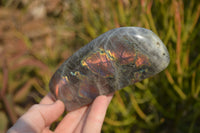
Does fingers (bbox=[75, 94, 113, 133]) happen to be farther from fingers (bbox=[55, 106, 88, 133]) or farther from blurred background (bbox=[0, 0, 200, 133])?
blurred background (bbox=[0, 0, 200, 133])

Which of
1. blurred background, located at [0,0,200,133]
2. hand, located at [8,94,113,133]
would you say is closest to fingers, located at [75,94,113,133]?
hand, located at [8,94,113,133]

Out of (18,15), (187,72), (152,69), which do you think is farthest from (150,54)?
(18,15)

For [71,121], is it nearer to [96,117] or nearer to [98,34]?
[96,117]

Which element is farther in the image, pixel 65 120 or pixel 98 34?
pixel 98 34

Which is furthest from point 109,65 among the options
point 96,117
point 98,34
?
point 98,34

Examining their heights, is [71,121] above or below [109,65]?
below

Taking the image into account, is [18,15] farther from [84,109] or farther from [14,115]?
[84,109]
